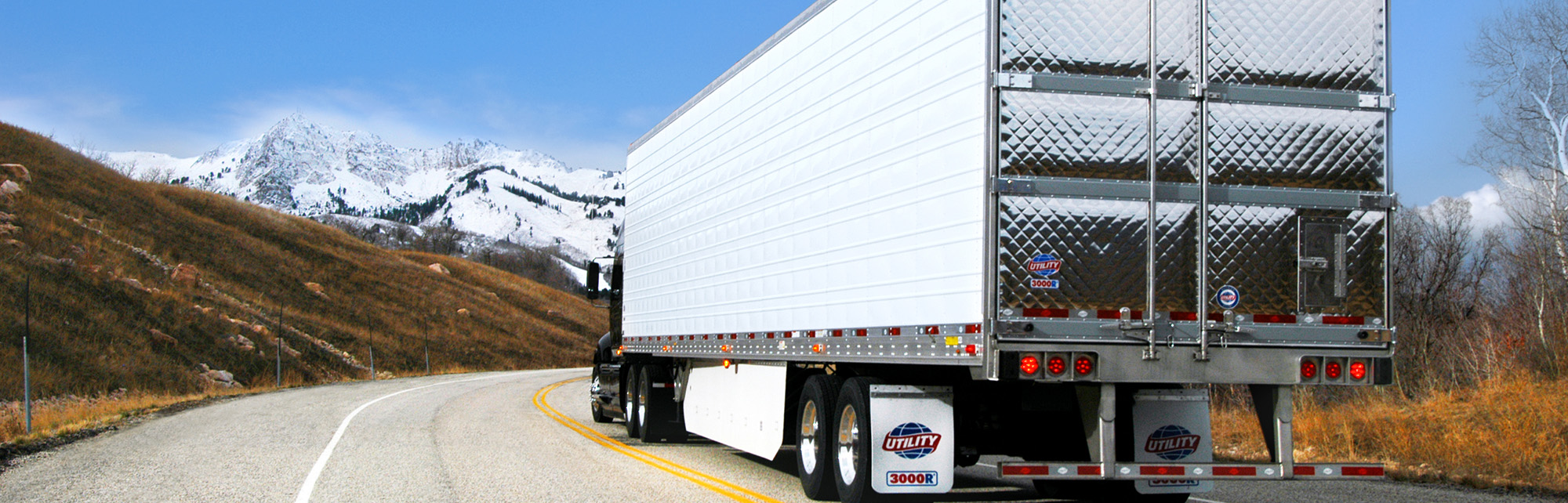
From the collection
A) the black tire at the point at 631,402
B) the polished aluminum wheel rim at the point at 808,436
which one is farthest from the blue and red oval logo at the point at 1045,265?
the black tire at the point at 631,402

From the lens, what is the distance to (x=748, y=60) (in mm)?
12883

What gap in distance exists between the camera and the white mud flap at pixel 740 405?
11492 millimetres

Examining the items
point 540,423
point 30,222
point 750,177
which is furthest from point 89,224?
point 750,177


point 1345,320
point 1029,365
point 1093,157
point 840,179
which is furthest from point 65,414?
point 1345,320

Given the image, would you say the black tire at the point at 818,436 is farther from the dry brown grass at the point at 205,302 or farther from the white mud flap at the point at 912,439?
the dry brown grass at the point at 205,302

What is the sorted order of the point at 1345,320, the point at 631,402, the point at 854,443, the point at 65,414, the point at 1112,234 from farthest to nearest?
the point at 65,414 → the point at 631,402 → the point at 854,443 → the point at 1345,320 → the point at 1112,234

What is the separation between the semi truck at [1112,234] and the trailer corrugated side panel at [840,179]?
0.03 m

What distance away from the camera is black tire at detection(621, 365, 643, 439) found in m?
17.4

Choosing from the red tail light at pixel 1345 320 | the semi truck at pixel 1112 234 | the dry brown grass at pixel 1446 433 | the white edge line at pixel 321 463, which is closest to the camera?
the semi truck at pixel 1112 234

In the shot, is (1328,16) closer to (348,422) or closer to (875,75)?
(875,75)

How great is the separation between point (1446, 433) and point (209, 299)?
49.3m

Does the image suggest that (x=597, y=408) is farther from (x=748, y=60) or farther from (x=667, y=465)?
(x=748, y=60)

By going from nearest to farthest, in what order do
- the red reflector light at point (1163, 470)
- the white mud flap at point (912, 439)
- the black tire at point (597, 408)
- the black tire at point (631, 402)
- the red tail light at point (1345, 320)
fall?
the red reflector light at point (1163, 470), the red tail light at point (1345, 320), the white mud flap at point (912, 439), the black tire at point (631, 402), the black tire at point (597, 408)

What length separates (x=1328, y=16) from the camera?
8.22 m
